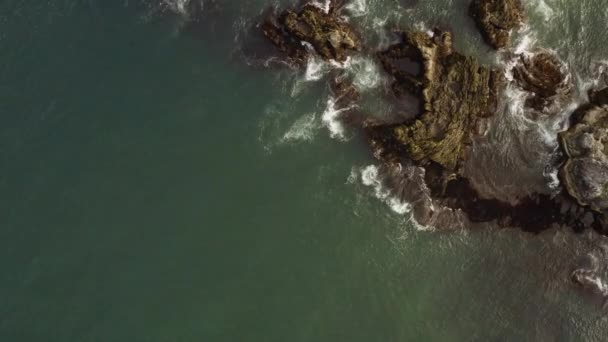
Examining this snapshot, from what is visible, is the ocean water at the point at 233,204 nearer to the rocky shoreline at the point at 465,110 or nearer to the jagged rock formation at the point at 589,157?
the rocky shoreline at the point at 465,110

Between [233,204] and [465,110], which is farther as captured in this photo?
[233,204]

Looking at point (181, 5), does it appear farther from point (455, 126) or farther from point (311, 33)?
point (455, 126)

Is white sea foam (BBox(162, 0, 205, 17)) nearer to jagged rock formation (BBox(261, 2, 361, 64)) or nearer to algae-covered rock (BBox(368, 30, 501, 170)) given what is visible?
jagged rock formation (BBox(261, 2, 361, 64))

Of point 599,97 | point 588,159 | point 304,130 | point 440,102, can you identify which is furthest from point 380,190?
point 599,97

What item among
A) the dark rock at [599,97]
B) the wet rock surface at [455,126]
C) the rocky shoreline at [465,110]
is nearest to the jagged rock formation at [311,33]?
the rocky shoreline at [465,110]

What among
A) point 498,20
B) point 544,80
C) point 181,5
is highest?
point 181,5

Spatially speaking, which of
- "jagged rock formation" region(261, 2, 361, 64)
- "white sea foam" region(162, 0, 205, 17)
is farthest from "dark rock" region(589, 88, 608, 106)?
"white sea foam" region(162, 0, 205, 17)
